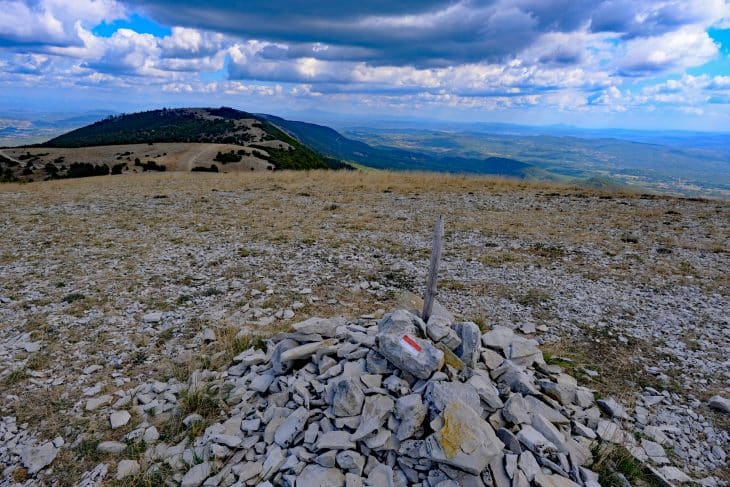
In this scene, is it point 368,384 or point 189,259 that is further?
point 189,259

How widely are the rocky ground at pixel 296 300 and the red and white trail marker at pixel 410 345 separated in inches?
115

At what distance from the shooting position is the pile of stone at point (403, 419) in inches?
188

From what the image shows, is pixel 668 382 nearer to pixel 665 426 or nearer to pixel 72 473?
pixel 665 426

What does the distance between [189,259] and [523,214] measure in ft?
56.8

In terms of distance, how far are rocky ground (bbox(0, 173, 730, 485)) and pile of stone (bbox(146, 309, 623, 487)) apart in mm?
810

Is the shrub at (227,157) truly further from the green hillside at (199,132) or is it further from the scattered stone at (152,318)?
the scattered stone at (152,318)

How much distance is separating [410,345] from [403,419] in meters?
1.16

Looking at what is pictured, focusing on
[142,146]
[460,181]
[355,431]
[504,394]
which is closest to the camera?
[355,431]

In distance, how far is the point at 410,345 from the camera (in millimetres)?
6000

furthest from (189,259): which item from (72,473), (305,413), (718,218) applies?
(718,218)

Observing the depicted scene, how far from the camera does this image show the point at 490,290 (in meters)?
11.6

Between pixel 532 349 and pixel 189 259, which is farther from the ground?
pixel 532 349

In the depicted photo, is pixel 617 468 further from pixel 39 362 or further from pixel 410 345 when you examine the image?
pixel 39 362

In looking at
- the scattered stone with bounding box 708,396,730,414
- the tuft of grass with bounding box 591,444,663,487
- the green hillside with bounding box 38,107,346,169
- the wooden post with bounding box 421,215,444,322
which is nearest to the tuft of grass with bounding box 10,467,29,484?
the wooden post with bounding box 421,215,444,322
